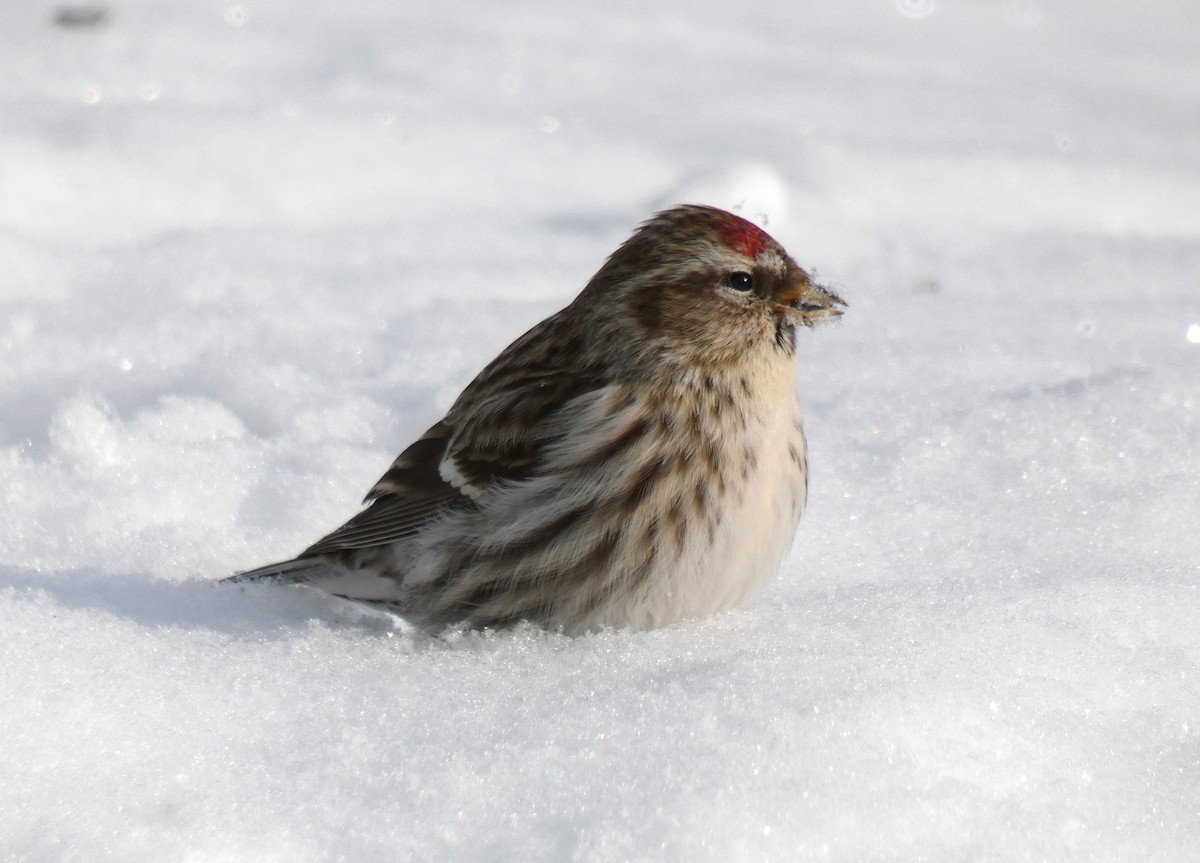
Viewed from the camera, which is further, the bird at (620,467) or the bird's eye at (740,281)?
the bird's eye at (740,281)

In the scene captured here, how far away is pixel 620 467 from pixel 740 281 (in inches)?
19.0

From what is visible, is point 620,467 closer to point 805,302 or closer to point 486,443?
point 486,443

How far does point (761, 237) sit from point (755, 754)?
121cm

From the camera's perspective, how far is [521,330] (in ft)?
15.2

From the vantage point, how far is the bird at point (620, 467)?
2.82m

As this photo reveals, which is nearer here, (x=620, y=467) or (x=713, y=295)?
(x=620, y=467)

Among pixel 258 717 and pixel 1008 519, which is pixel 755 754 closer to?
pixel 258 717

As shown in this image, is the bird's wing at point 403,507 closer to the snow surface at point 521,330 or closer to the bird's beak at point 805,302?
the snow surface at point 521,330

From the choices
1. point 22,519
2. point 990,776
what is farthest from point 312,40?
point 990,776

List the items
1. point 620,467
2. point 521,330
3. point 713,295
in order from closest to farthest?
point 620,467 → point 713,295 → point 521,330

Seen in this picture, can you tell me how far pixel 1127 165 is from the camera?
20.4 feet

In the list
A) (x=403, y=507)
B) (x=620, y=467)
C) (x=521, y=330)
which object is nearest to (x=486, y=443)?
(x=403, y=507)

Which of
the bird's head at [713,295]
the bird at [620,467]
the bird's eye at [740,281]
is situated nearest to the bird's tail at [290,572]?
the bird at [620,467]

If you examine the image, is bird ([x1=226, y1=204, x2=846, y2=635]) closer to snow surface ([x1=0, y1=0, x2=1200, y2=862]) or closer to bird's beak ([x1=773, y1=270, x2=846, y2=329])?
bird's beak ([x1=773, y1=270, x2=846, y2=329])
